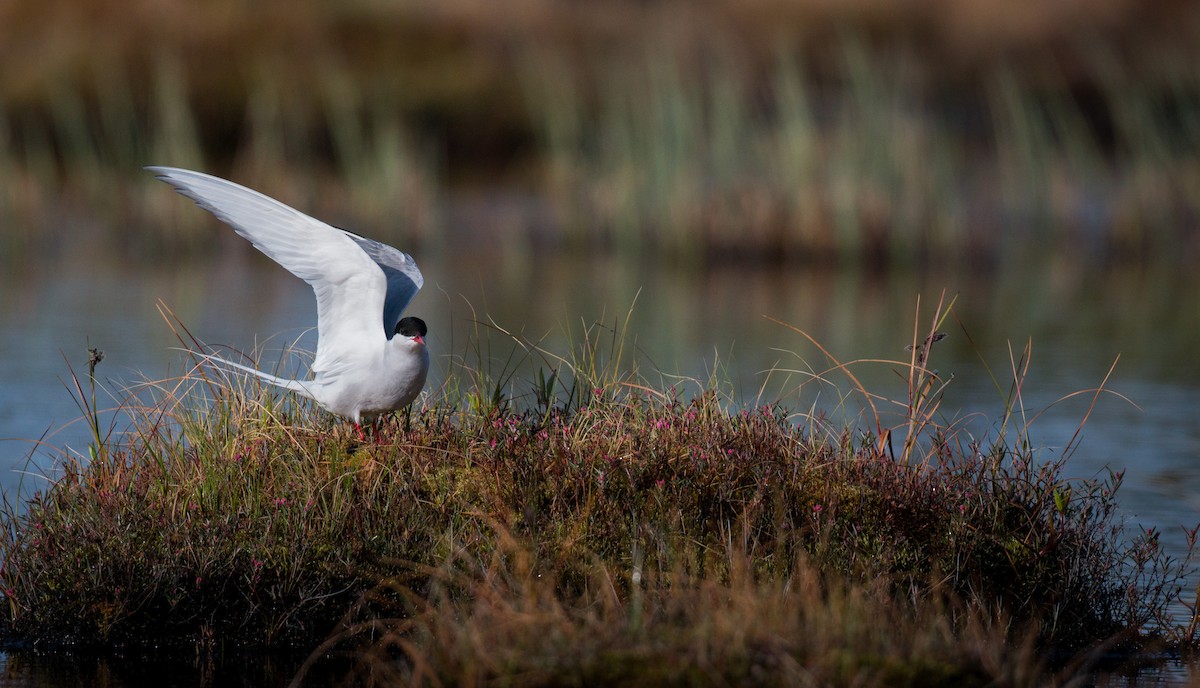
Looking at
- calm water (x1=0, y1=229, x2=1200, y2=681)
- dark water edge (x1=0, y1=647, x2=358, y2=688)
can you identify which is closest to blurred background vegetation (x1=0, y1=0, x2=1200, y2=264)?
calm water (x1=0, y1=229, x2=1200, y2=681)

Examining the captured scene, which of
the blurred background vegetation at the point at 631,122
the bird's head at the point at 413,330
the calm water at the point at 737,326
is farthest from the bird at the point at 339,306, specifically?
the blurred background vegetation at the point at 631,122

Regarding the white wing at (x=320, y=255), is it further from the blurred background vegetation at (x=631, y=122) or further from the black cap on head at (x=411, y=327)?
the blurred background vegetation at (x=631, y=122)

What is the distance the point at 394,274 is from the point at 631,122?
11.2 m

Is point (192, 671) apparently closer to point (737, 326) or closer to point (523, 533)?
point (523, 533)

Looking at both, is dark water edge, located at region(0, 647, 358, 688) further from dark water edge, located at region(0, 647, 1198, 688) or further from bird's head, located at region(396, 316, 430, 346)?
bird's head, located at region(396, 316, 430, 346)

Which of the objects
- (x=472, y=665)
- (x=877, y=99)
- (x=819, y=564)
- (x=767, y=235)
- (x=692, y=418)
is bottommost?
(x=472, y=665)

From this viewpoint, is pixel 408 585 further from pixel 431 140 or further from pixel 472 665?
pixel 431 140

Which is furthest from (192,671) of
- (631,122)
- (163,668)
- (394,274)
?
(631,122)

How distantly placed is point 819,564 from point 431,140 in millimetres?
16428

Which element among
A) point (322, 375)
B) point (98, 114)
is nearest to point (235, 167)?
point (98, 114)

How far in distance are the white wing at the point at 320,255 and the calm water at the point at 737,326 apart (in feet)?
4.15

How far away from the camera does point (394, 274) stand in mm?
6133

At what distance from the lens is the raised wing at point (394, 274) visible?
Answer: 20.0 feet

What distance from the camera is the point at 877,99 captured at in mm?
15828
